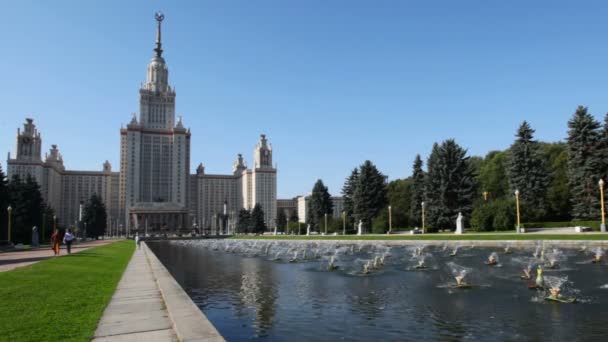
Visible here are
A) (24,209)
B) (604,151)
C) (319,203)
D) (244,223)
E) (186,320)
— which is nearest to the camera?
(186,320)

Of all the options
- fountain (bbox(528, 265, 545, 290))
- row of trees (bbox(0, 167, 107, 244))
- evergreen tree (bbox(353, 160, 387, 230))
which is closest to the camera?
fountain (bbox(528, 265, 545, 290))

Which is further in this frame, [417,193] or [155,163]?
[155,163]

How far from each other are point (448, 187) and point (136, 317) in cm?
5933

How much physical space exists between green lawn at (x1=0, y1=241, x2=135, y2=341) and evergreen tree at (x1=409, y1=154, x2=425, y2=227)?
210 feet

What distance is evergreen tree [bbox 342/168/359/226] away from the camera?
88287mm

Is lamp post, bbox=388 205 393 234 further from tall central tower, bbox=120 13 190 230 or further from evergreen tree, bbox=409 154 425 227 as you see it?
tall central tower, bbox=120 13 190 230

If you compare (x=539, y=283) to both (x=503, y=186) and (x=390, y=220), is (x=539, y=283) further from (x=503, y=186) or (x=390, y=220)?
(x=503, y=186)

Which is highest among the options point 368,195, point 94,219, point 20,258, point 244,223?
point 368,195

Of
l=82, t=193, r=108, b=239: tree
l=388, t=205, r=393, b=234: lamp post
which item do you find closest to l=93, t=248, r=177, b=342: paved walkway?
l=388, t=205, r=393, b=234: lamp post

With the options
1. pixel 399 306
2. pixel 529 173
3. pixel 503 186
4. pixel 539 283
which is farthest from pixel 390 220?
pixel 399 306

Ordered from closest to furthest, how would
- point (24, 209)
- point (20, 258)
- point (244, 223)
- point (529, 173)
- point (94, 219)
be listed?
point (20, 258), point (529, 173), point (24, 209), point (94, 219), point (244, 223)

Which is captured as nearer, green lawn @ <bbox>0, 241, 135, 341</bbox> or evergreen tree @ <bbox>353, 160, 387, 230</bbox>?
green lawn @ <bbox>0, 241, 135, 341</bbox>

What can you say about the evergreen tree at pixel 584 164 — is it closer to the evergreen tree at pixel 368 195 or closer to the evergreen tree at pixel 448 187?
the evergreen tree at pixel 448 187

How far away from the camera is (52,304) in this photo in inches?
404
